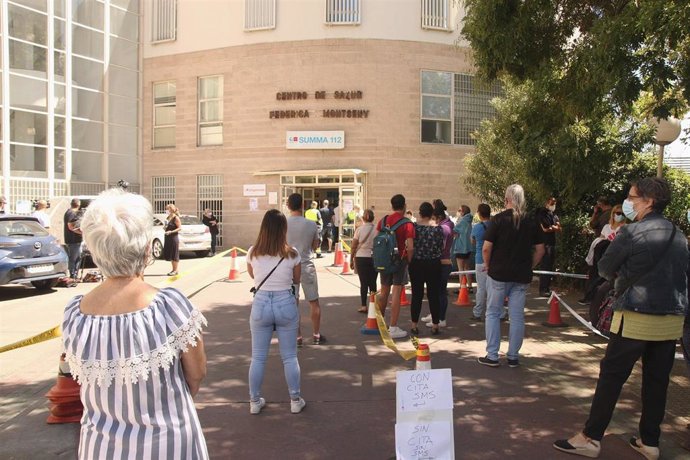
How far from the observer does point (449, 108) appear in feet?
75.9

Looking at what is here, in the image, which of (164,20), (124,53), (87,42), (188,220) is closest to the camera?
(188,220)

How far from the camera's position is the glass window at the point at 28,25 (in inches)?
827

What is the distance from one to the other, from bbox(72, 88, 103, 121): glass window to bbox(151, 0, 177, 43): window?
11.7 ft

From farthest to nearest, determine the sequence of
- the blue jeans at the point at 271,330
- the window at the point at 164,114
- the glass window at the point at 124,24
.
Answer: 1. the window at the point at 164,114
2. the glass window at the point at 124,24
3. the blue jeans at the point at 271,330

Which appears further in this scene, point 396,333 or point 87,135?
point 87,135

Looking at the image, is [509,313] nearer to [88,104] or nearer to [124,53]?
[88,104]

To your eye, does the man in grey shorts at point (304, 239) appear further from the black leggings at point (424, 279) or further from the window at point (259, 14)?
the window at point (259, 14)

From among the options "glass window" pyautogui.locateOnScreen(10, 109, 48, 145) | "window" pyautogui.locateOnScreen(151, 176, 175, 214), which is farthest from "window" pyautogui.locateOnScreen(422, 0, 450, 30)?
"glass window" pyautogui.locateOnScreen(10, 109, 48, 145)

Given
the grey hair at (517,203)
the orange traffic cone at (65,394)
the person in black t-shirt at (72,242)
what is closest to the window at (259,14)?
the person in black t-shirt at (72,242)

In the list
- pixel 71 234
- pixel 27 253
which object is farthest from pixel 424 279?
pixel 71 234

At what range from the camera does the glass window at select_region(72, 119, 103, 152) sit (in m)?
24.0

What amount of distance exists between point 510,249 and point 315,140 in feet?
56.1

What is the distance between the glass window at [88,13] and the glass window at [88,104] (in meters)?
2.82

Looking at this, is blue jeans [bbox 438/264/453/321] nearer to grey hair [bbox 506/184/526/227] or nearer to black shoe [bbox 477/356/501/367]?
black shoe [bbox 477/356/501/367]
